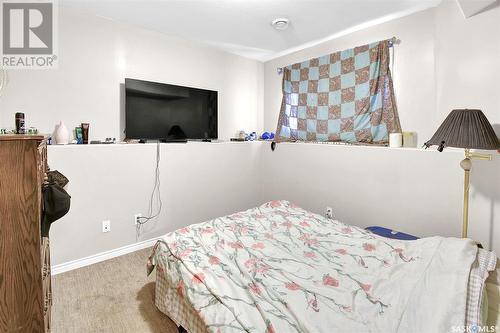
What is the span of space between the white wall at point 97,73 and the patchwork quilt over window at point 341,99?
1.15 meters

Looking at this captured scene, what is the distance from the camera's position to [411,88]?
2746 mm

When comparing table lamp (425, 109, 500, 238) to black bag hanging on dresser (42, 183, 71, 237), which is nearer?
black bag hanging on dresser (42, 183, 71, 237)

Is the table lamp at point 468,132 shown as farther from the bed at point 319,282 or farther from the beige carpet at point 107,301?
the beige carpet at point 107,301

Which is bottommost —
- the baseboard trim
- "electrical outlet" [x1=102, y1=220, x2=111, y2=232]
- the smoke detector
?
the baseboard trim

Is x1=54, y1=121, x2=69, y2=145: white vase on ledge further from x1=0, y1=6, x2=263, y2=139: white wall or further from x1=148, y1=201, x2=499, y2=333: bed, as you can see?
x1=148, y1=201, x2=499, y2=333: bed

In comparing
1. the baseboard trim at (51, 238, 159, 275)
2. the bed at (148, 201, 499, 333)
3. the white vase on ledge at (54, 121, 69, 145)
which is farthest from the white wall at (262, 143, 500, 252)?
the white vase on ledge at (54, 121, 69, 145)

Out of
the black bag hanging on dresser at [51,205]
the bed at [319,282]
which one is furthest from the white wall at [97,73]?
the bed at [319,282]

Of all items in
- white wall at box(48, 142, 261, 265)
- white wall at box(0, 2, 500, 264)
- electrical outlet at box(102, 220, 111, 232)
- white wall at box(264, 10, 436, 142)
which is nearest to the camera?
white wall at box(0, 2, 500, 264)

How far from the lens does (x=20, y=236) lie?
45.1 inches

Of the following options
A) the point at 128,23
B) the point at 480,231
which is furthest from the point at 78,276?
the point at 480,231

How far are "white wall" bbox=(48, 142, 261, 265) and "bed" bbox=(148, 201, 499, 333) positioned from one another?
40.7 inches

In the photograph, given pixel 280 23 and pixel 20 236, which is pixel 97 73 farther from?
pixel 20 236

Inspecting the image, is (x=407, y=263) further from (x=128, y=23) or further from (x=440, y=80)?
(x=128, y=23)

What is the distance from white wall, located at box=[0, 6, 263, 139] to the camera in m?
2.41
